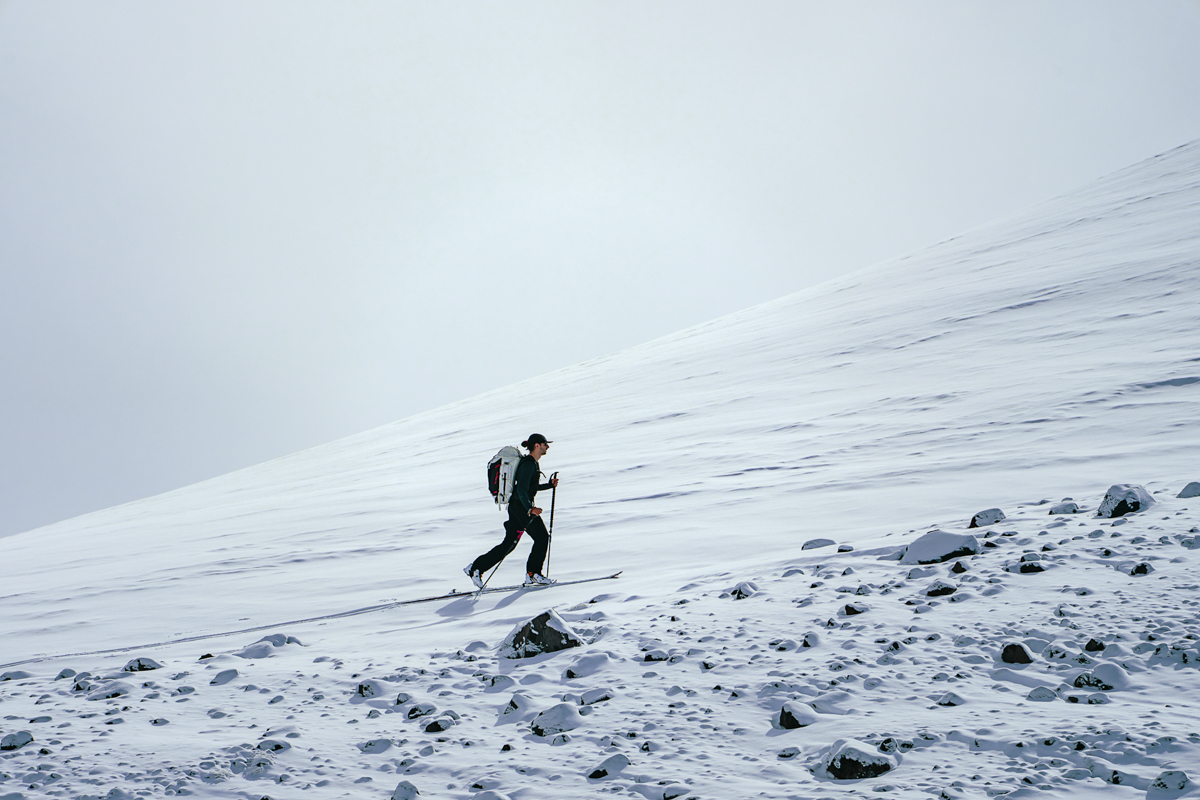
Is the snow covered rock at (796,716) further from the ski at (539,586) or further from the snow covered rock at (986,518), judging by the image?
the ski at (539,586)

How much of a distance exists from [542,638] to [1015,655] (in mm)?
2233

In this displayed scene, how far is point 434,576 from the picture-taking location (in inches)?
287

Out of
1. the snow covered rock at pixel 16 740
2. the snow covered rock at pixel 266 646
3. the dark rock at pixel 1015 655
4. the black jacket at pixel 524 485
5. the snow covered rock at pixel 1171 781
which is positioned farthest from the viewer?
the black jacket at pixel 524 485

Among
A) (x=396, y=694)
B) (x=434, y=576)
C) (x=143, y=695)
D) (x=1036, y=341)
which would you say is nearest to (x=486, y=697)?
(x=396, y=694)

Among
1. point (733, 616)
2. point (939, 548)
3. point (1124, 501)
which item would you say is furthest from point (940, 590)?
point (1124, 501)

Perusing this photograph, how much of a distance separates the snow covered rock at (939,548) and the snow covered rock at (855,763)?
6.93 feet

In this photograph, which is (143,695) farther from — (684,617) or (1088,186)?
(1088,186)

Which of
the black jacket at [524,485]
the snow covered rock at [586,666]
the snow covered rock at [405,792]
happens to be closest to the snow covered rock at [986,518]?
the snow covered rock at [586,666]

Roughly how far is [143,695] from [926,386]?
1039 cm

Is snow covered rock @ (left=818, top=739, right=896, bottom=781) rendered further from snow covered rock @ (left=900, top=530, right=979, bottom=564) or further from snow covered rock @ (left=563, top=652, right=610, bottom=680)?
snow covered rock @ (left=900, top=530, right=979, bottom=564)

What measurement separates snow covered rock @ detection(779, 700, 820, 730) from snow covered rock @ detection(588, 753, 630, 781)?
0.62m

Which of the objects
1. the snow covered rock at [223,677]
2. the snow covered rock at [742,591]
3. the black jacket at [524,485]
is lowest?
the snow covered rock at [742,591]

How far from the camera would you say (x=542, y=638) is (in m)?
4.12

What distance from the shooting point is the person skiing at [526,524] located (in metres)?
6.58
